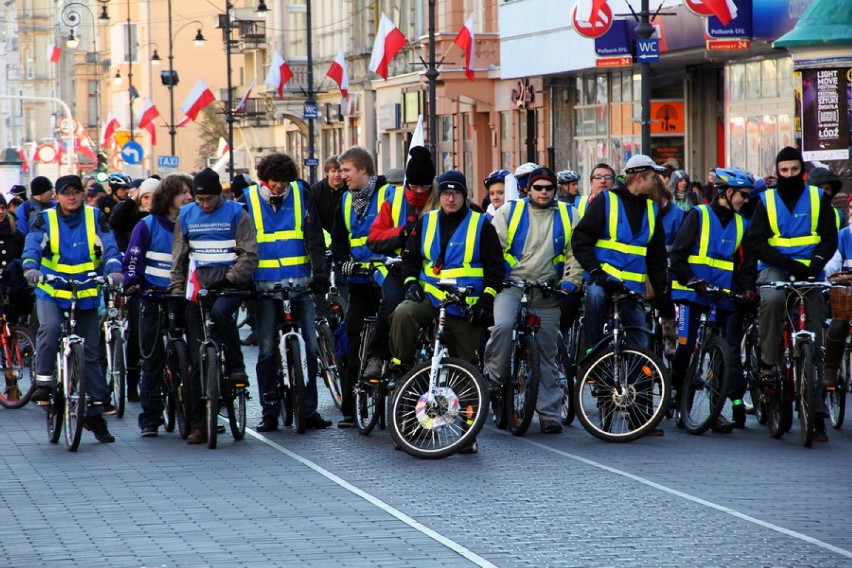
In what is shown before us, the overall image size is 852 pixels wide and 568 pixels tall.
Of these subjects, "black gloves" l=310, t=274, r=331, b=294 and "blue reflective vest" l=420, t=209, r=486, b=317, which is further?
"black gloves" l=310, t=274, r=331, b=294

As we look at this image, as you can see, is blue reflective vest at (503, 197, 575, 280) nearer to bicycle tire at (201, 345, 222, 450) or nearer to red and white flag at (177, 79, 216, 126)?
bicycle tire at (201, 345, 222, 450)

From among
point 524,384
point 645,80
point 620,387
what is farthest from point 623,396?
point 645,80

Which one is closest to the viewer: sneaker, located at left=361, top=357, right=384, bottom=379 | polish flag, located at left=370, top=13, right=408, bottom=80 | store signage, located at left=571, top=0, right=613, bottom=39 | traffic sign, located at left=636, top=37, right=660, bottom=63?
sneaker, located at left=361, top=357, right=384, bottom=379

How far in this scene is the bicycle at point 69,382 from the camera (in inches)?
501

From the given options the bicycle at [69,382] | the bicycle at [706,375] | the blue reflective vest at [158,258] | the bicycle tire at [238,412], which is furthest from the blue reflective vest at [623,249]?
the bicycle at [69,382]

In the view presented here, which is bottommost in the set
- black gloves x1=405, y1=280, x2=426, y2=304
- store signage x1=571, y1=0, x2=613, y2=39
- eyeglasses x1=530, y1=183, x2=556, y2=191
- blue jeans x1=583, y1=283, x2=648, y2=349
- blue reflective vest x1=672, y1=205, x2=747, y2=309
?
blue jeans x1=583, y1=283, x2=648, y2=349

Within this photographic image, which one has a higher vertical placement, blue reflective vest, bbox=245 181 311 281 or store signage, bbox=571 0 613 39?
store signage, bbox=571 0 613 39

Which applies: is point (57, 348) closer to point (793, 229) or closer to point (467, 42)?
point (793, 229)

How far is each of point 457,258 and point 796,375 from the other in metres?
2.35

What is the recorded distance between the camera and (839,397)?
13.3 m

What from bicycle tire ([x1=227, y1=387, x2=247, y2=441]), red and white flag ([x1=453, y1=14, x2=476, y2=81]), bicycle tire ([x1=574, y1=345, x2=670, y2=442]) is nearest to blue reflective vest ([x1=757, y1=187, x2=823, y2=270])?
bicycle tire ([x1=574, y1=345, x2=670, y2=442])

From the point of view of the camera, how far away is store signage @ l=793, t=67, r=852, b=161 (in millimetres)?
20250

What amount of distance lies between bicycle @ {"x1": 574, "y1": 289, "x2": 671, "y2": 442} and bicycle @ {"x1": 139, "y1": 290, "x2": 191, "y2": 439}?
272cm

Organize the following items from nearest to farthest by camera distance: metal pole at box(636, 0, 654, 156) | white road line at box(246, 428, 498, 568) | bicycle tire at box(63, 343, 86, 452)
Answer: white road line at box(246, 428, 498, 568) → bicycle tire at box(63, 343, 86, 452) → metal pole at box(636, 0, 654, 156)
